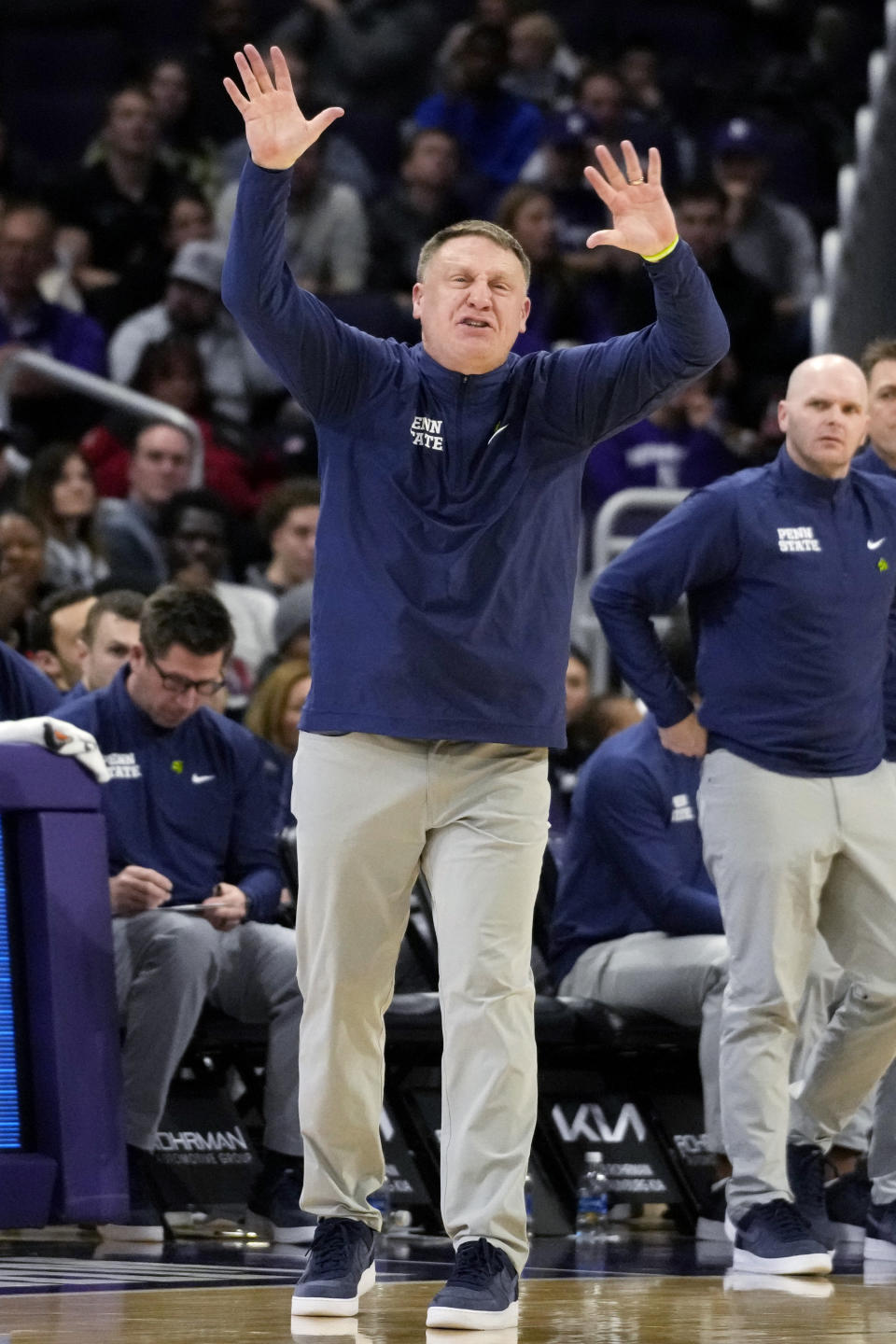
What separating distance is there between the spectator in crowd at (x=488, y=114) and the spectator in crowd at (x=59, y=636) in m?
5.87

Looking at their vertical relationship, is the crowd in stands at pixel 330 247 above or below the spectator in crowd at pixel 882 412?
above

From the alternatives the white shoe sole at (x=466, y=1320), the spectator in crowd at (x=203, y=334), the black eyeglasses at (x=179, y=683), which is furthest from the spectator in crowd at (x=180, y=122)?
the white shoe sole at (x=466, y=1320)

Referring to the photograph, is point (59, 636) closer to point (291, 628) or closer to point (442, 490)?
point (291, 628)

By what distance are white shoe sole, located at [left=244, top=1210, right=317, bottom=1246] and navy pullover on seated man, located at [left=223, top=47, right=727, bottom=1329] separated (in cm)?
176

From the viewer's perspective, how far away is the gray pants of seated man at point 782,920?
17.5 feet

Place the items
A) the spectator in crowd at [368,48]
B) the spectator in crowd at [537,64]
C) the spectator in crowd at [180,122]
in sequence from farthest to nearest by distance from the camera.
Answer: the spectator in crowd at [368,48] → the spectator in crowd at [537,64] → the spectator in crowd at [180,122]

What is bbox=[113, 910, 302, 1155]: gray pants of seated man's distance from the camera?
20.0ft

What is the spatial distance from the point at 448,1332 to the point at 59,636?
4.18m

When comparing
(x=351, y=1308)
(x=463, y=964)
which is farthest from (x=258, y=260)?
(x=351, y=1308)

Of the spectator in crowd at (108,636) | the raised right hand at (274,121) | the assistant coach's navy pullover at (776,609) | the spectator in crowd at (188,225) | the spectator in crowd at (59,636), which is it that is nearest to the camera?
the raised right hand at (274,121)

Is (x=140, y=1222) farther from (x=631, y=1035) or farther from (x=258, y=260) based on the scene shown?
(x=258, y=260)

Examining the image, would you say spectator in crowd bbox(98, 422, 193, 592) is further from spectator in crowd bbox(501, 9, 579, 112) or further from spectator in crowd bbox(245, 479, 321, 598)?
spectator in crowd bbox(501, 9, 579, 112)

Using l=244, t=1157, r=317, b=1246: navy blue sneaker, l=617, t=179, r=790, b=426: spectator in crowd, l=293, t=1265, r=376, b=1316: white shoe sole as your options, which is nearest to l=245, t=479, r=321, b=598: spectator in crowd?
l=617, t=179, r=790, b=426: spectator in crowd

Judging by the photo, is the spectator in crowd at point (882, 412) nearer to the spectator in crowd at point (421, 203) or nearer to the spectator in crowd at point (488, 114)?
the spectator in crowd at point (421, 203)
